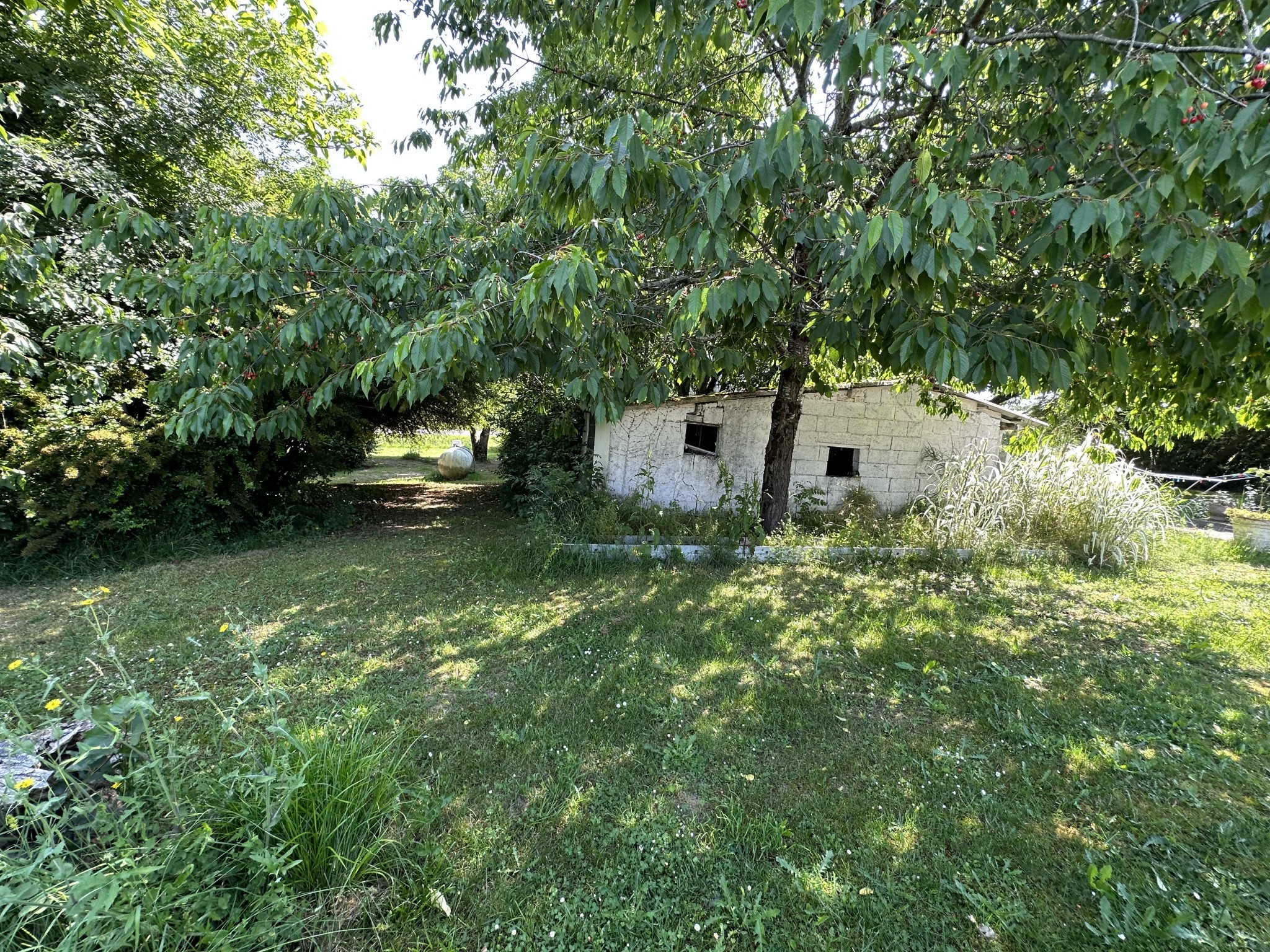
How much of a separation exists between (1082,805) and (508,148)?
5.79m

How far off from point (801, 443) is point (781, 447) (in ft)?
7.36

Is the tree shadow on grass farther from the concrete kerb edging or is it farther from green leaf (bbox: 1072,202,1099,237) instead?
green leaf (bbox: 1072,202,1099,237)

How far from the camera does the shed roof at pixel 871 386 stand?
7.77 meters


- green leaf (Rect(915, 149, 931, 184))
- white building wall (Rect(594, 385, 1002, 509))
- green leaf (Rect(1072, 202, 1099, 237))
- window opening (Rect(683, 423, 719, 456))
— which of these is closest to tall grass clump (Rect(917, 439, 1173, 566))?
white building wall (Rect(594, 385, 1002, 509))

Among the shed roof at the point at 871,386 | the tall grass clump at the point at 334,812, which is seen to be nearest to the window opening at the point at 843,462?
the shed roof at the point at 871,386

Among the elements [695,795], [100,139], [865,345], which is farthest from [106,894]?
[100,139]

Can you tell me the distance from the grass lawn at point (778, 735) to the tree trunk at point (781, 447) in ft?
4.68

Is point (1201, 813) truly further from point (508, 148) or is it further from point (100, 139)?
point (100, 139)

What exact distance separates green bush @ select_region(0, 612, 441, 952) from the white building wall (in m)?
6.28

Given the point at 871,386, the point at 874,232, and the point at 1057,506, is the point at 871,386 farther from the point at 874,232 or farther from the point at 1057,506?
the point at 874,232

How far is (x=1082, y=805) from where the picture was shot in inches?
86.4

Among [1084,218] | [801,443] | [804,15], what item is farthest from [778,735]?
[801,443]

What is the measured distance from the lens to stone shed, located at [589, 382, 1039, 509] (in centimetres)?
805

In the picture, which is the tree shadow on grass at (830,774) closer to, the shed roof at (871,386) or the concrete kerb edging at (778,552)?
the concrete kerb edging at (778,552)
